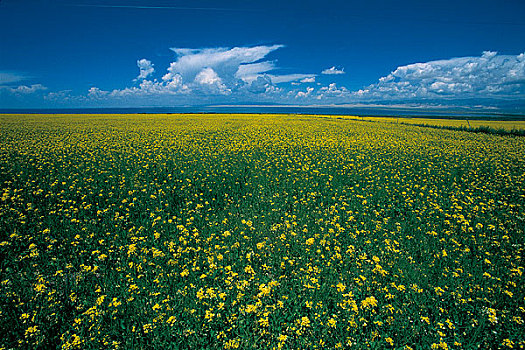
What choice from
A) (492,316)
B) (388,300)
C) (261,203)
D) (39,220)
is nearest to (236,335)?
(388,300)

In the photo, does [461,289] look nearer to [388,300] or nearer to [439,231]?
[388,300]

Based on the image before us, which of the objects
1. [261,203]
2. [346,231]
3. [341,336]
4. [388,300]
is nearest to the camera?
[341,336]

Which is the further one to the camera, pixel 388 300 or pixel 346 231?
pixel 346 231

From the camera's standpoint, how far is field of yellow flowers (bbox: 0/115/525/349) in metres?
3.86

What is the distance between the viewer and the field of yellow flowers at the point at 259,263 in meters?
3.86

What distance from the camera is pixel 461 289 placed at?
4.62 m

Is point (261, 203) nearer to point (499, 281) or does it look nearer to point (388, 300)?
point (388, 300)

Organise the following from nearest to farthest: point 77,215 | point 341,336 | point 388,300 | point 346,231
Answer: point 341,336 < point 388,300 < point 346,231 < point 77,215

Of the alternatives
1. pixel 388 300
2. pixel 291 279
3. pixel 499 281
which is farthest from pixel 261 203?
pixel 499 281

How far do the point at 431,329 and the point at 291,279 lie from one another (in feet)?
7.86

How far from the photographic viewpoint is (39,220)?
7156 millimetres

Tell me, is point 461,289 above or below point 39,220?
below

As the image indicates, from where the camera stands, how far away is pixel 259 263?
18.4 ft

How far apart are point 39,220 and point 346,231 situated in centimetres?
872
